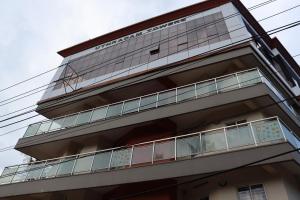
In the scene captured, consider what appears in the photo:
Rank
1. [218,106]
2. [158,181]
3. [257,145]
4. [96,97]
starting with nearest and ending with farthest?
[257,145] < [158,181] < [218,106] < [96,97]

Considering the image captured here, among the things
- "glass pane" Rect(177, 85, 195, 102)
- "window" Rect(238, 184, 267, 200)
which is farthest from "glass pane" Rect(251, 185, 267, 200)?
"glass pane" Rect(177, 85, 195, 102)

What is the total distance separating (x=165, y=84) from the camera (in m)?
16.8

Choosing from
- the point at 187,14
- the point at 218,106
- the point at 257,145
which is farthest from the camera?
the point at 187,14

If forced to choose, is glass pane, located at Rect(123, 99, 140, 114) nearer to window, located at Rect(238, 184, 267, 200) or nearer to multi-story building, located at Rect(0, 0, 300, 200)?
multi-story building, located at Rect(0, 0, 300, 200)

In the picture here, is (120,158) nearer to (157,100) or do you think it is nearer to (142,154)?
(142,154)

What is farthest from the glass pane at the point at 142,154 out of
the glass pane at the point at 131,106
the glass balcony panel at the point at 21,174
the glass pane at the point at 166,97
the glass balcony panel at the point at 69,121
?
the glass balcony panel at the point at 21,174

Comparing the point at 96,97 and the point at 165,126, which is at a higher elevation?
the point at 96,97

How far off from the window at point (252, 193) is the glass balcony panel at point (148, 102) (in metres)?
5.86

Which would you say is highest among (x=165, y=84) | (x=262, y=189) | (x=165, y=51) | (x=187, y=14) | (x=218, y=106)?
(x=187, y=14)

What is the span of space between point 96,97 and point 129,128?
4.13 metres

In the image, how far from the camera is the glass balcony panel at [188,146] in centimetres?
1134

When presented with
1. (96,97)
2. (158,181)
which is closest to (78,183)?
(158,181)

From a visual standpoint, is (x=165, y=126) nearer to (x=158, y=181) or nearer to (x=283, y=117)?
(x=158, y=181)

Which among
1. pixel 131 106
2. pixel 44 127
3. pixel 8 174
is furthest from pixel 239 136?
pixel 8 174
